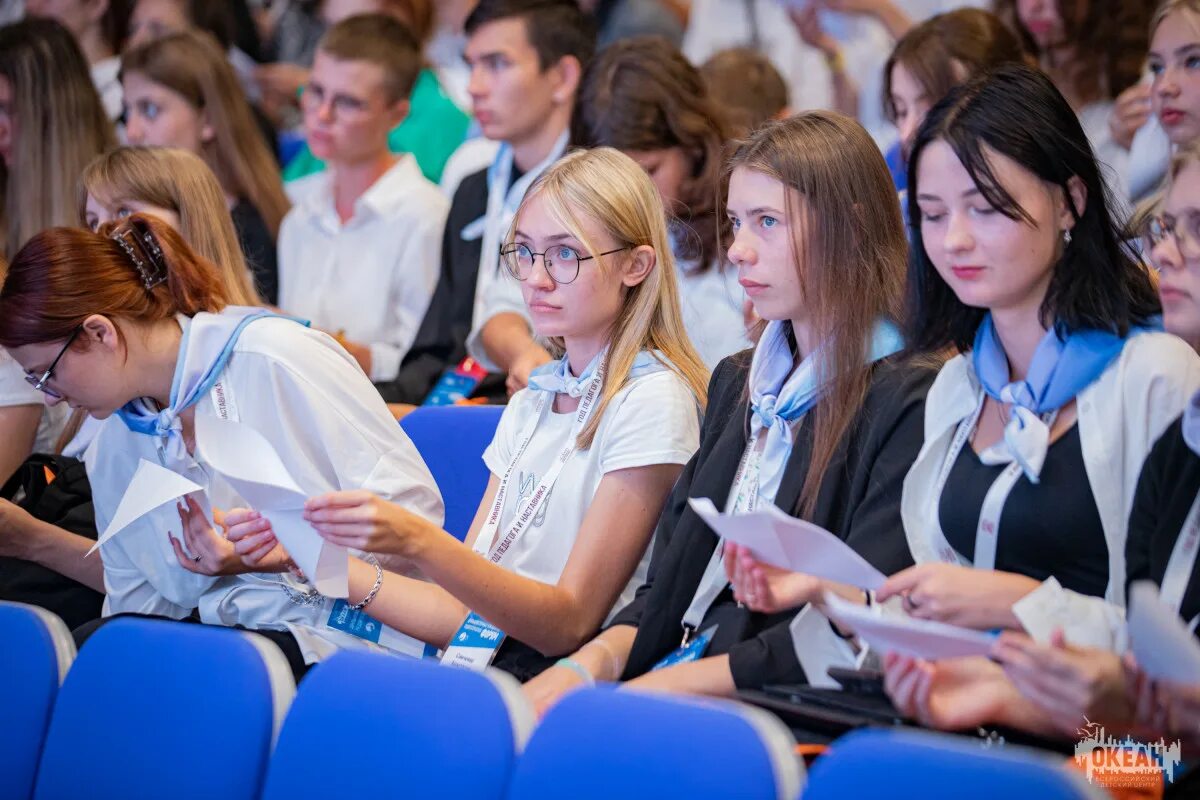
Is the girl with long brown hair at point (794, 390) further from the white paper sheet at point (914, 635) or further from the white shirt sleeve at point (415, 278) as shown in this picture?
the white shirt sleeve at point (415, 278)

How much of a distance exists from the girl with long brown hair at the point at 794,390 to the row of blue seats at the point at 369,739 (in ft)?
1.95

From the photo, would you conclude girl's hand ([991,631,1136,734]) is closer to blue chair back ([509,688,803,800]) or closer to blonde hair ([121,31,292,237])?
blue chair back ([509,688,803,800])

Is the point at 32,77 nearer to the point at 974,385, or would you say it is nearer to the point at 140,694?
the point at 140,694

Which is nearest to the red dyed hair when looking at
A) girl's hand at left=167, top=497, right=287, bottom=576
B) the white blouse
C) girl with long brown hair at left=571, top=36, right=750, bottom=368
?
the white blouse

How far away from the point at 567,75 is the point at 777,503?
2.63 meters

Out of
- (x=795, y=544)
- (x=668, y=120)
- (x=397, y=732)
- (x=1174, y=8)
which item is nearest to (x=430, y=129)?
(x=668, y=120)

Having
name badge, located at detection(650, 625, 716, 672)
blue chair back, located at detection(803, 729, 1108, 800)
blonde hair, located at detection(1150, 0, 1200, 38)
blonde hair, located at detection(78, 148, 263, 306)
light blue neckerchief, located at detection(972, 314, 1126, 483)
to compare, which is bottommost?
name badge, located at detection(650, 625, 716, 672)

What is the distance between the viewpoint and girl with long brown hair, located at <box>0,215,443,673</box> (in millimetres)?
2953

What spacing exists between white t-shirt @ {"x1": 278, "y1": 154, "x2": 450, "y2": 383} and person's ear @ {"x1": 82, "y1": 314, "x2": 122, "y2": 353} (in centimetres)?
183

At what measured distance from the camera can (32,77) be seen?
5.00 m

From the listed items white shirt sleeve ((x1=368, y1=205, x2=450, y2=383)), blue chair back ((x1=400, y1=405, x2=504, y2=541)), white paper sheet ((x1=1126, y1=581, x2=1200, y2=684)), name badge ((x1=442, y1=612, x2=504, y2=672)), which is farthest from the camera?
white shirt sleeve ((x1=368, y1=205, x2=450, y2=383))

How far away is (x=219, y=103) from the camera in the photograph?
5145 millimetres

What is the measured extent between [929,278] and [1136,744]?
88cm

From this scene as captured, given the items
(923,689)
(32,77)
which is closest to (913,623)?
(923,689)
